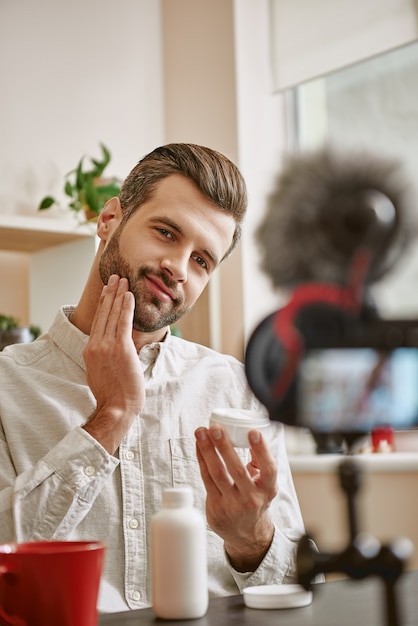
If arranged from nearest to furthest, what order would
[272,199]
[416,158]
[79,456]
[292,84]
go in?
[272,199], [79,456], [416,158], [292,84]

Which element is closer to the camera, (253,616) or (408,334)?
(408,334)

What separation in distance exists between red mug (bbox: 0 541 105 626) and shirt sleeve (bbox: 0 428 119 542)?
1.35 ft

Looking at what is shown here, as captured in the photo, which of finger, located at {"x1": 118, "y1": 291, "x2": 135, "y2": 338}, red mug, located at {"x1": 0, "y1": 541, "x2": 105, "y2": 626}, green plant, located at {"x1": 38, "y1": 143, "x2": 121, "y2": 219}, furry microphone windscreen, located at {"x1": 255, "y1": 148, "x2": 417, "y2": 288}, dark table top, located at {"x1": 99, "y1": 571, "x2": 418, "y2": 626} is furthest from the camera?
green plant, located at {"x1": 38, "y1": 143, "x2": 121, "y2": 219}

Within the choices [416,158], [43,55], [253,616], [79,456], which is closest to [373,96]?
[416,158]

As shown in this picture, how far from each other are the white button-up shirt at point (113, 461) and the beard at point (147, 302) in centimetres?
7

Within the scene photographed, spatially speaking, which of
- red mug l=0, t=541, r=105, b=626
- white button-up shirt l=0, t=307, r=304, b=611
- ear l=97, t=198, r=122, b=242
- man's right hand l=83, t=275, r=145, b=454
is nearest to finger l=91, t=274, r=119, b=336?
man's right hand l=83, t=275, r=145, b=454

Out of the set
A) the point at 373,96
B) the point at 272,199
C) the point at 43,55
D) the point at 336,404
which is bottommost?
the point at 336,404

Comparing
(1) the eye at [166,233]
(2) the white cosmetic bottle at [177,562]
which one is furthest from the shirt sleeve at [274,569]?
Answer: (1) the eye at [166,233]

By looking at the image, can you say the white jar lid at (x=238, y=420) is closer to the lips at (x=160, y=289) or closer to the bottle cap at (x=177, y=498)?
the bottle cap at (x=177, y=498)

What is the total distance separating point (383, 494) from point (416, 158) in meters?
1.11

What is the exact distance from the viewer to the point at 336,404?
0.48m

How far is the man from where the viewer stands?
1130 mm

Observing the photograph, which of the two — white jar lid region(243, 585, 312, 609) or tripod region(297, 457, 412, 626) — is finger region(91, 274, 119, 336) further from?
tripod region(297, 457, 412, 626)

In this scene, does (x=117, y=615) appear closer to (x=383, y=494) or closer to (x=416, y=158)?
(x=383, y=494)
